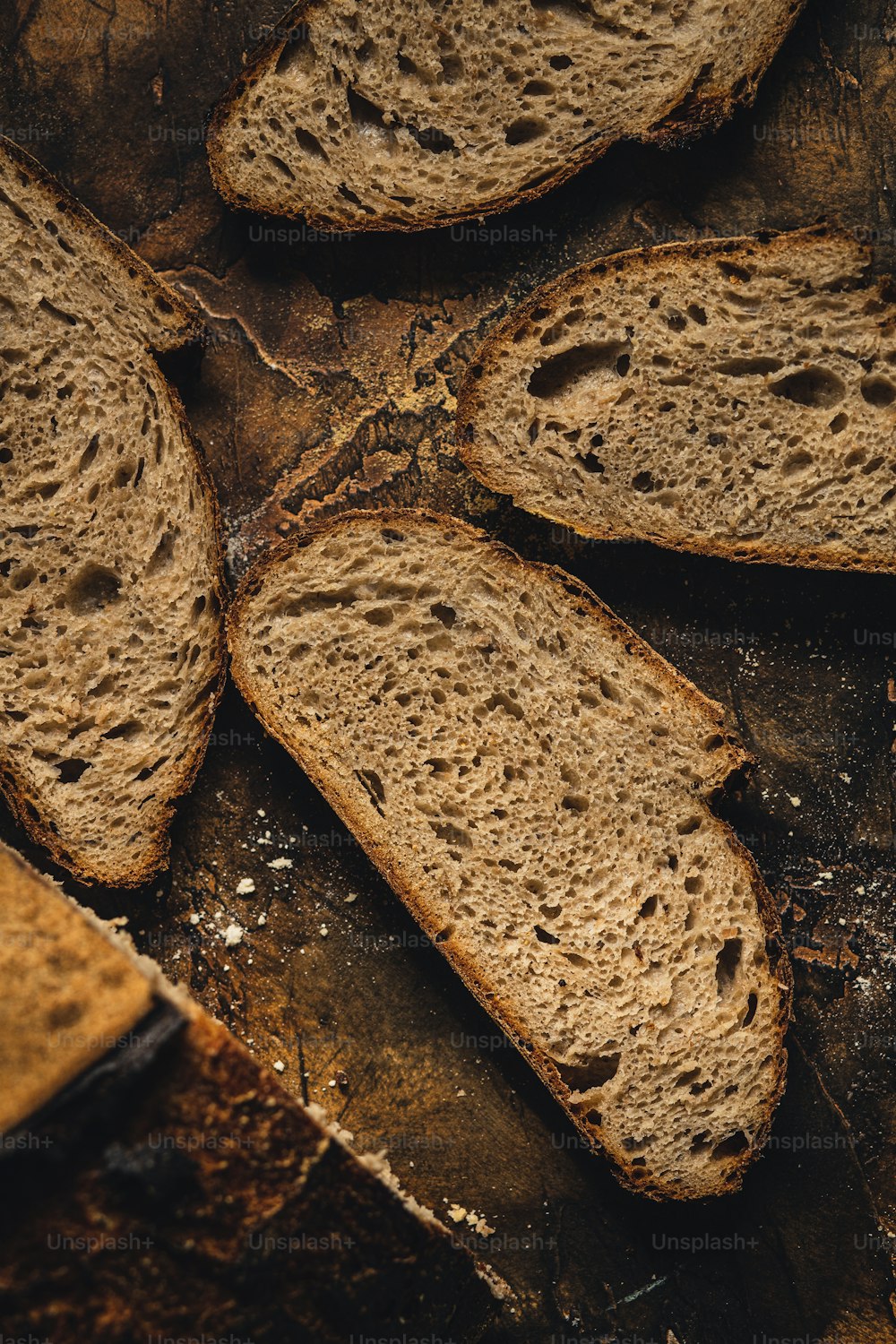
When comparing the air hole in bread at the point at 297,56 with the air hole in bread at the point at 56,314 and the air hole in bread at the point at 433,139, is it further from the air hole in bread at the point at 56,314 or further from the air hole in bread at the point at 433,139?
the air hole in bread at the point at 56,314

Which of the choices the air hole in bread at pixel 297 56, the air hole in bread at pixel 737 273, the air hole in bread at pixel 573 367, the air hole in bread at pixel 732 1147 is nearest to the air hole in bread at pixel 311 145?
the air hole in bread at pixel 297 56

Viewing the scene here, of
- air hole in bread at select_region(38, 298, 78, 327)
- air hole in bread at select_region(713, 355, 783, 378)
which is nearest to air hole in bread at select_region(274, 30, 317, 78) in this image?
air hole in bread at select_region(38, 298, 78, 327)

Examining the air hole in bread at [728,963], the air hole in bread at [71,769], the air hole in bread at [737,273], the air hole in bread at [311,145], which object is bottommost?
the air hole in bread at [728,963]

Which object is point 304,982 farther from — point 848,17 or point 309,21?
point 848,17

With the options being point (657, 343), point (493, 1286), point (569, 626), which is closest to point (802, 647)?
point (569, 626)

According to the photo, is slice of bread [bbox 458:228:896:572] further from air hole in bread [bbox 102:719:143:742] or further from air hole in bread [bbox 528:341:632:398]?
air hole in bread [bbox 102:719:143:742]
